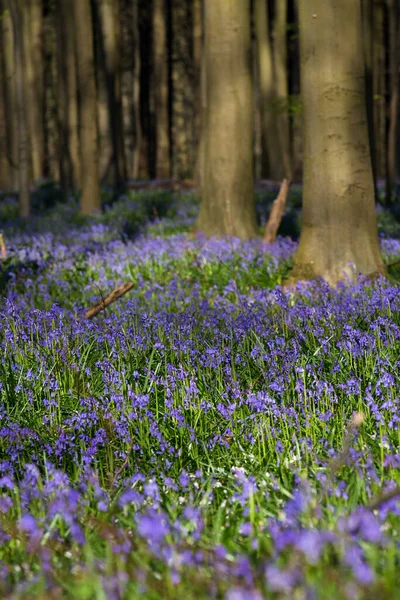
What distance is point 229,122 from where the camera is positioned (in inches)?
437

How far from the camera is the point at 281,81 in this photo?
2553 cm

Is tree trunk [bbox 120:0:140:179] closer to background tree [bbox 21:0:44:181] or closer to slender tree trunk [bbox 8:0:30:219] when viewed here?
background tree [bbox 21:0:44:181]

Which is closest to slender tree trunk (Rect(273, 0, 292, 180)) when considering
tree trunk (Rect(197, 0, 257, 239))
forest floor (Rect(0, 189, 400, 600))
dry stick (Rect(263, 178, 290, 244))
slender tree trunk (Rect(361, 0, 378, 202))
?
slender tree trunk (Rect(361, 0, 378, 202))

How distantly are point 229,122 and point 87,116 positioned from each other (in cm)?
621

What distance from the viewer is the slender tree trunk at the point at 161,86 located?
30.0m

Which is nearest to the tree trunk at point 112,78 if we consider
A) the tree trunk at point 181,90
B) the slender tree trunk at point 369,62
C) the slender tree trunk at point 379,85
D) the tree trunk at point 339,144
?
the slender tree trunk at point 369,62

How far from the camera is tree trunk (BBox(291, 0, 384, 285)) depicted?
755cm

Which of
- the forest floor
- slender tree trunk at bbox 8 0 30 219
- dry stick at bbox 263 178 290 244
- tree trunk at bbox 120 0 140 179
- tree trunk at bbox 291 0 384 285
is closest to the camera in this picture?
the forest floor

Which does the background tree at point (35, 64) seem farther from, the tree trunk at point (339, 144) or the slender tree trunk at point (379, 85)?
the tree trunk at point (339, 144)

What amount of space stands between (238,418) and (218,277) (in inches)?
188

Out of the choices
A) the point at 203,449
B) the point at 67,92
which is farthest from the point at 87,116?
the point at 203,449

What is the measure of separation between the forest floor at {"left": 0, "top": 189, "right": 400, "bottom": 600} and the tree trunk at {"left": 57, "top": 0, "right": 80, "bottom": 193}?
50.0 ft

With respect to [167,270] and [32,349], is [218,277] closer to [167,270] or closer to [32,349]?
[167,270]

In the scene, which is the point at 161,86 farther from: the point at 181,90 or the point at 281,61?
the point at 181,90
